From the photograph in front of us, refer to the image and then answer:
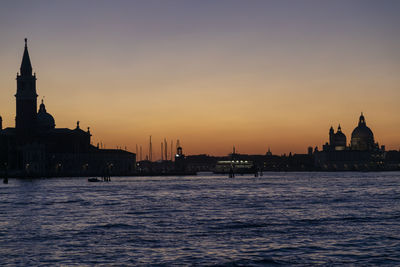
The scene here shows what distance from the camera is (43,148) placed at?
16700cm

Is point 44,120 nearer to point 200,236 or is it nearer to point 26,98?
point 26,98

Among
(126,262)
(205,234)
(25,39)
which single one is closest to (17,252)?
(126,262)

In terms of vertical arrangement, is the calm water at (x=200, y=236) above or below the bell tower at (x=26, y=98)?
below

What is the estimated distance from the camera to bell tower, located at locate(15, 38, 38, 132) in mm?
162250

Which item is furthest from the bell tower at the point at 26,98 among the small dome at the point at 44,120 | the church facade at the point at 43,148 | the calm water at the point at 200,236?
the calm water at the point at 200,236

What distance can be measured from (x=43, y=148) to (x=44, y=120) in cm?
2591

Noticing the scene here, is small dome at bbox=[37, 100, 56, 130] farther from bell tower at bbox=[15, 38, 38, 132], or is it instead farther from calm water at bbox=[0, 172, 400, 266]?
calm water at bbox=[0, 172, 400, 266]

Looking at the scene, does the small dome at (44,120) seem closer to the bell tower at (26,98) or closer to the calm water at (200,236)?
the bell tower at (26,98)

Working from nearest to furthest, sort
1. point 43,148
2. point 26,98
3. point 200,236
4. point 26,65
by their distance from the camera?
point 200,236 < point 26,65 < point 26,98 < point 43,148

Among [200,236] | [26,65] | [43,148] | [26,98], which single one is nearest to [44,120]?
[43,148]

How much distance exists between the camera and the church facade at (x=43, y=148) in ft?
538

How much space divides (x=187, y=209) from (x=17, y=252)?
76.9ft

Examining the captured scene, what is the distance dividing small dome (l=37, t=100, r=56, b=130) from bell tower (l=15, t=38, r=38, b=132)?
1876cm

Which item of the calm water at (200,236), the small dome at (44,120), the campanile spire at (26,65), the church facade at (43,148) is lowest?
the calm water at (200,236)
